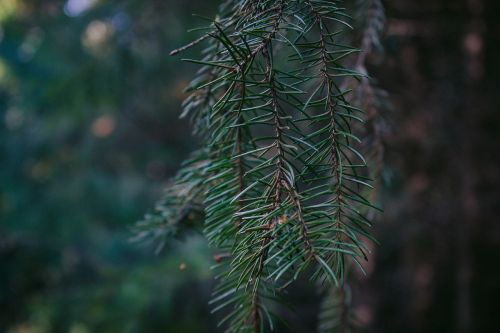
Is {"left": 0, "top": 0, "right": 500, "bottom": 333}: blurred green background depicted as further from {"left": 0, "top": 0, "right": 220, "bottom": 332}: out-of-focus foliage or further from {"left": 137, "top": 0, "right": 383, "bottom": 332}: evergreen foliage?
{"left": 137, "top": 0, "right": 383, "bottom": 332}: evergreen foliage

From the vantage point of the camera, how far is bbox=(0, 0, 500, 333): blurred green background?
6.81 feet

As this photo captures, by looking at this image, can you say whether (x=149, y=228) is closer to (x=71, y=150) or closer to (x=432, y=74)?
(x=432, y=74)

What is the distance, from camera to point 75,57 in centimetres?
325

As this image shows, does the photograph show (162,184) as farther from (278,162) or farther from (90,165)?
(278,162)

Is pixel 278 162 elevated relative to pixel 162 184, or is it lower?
elevated

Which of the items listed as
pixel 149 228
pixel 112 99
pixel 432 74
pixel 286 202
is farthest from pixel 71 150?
pixel 286 202

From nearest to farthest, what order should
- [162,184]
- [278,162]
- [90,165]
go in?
1. [278,162]
2. [90,165]
3. [162,184]

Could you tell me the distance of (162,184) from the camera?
4.39m

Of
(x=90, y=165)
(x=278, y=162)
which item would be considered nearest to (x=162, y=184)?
(x=90, y=165)

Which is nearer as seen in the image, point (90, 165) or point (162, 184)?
point (90, 165)

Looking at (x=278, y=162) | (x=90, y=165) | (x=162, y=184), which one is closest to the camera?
(x=278, y=162)

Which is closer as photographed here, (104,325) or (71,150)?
(104,325)

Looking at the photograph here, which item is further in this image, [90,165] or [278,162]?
[90,165]

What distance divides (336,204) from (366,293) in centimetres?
239
